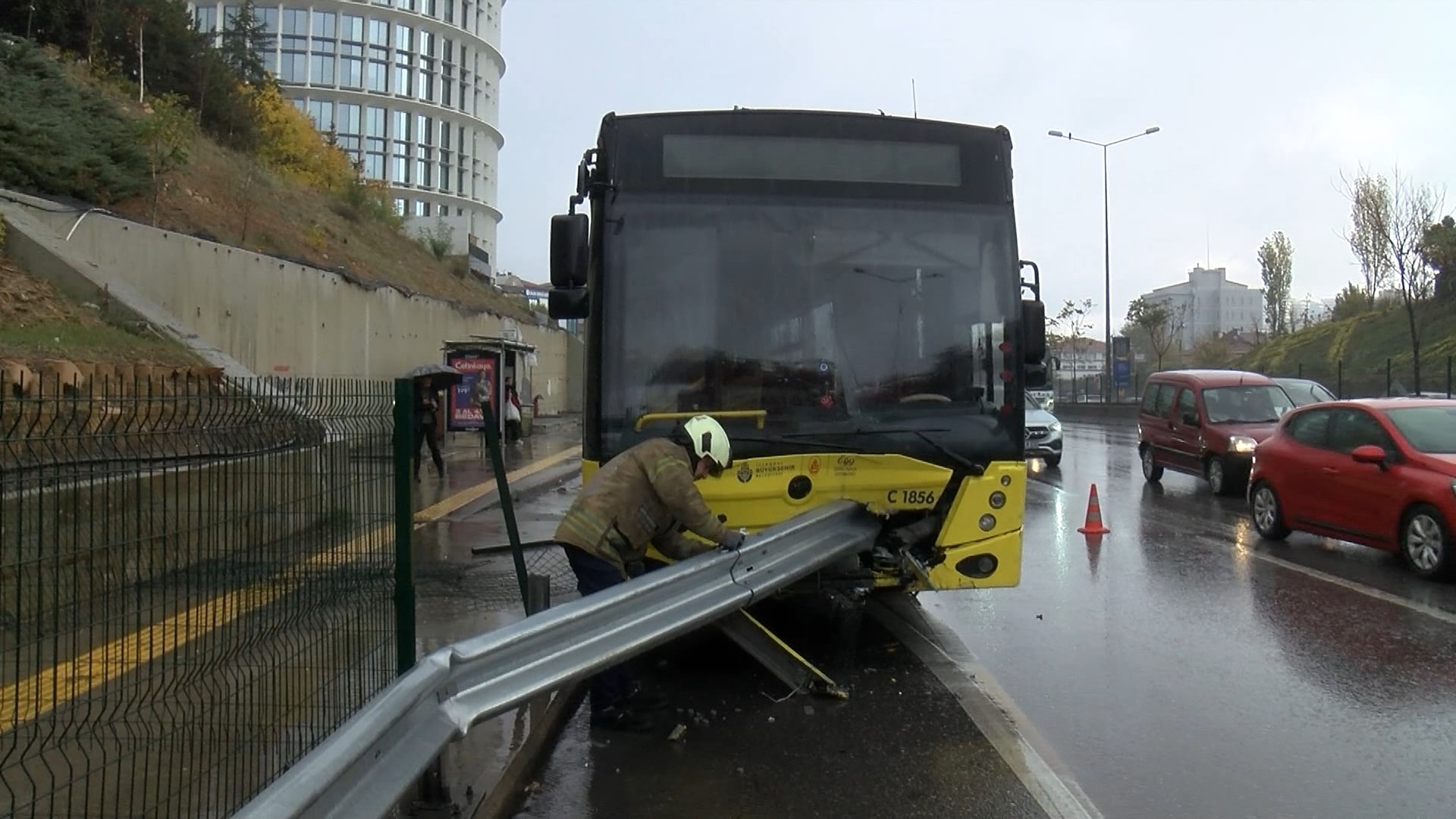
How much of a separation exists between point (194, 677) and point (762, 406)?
12.2ft

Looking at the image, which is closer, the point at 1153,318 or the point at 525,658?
the point at 525,658

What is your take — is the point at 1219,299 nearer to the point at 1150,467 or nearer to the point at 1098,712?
the point at 1150,467

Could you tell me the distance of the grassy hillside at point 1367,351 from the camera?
3406 centimetres

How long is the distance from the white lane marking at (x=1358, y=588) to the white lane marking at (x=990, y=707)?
12.0ft

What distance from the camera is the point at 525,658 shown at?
439cm

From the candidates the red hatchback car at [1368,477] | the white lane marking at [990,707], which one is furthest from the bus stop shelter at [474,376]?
the white lane marking at [990,707]

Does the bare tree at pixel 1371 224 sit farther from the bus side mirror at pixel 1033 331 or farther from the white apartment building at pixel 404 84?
the white apartment building at pixel 404 84

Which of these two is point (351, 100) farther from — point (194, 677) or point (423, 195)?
point (194, 677)

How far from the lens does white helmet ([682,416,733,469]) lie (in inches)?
231

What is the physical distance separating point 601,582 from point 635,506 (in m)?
0.44

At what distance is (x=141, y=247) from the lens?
15.6m

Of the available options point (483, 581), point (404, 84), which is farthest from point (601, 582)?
point (404, 84)

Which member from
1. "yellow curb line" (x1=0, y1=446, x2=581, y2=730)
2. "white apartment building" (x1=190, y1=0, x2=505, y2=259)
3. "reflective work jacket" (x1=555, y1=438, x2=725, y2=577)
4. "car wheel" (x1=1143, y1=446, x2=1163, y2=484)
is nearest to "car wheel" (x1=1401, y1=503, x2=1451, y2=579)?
"reflective work jacket" (x1=555, y1=438, x2=725, y2=577)

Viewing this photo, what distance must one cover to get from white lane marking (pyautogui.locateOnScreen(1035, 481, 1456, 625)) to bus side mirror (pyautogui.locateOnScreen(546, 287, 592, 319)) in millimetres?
6547
